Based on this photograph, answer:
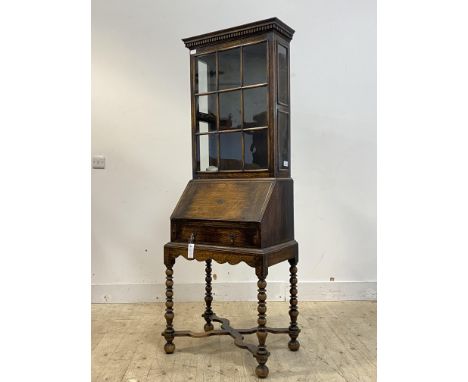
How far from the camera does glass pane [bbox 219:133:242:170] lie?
7.11 ft

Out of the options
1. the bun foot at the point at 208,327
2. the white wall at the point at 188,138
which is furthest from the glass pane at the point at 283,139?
the bun foot at the point at 208,327

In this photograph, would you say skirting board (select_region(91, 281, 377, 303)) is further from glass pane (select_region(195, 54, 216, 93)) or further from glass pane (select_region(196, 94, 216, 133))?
glass pane (select_region(195, 54, 216, 93))

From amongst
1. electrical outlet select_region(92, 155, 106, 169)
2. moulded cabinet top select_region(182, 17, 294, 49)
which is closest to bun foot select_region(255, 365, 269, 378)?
moulded cabinet top select_region(182, 17, 294, 49)

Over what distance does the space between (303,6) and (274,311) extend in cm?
228

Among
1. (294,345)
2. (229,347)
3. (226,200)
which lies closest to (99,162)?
(226,200)

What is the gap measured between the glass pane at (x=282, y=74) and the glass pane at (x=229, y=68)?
0.72ft

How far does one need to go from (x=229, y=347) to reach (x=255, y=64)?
153cm

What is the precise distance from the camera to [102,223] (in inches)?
124

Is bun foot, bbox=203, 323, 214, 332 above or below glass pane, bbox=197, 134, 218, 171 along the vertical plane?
below

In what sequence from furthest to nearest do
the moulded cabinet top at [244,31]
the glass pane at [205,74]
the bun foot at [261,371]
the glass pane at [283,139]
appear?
the glass pane at [205,74] < the glass pane at [283,139] < the moulded cabinet top at [244,31] < the bun foot at [261,371]

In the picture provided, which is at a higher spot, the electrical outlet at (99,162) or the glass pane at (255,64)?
the glass pane at (255,64)

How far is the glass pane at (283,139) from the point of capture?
6.98 feet

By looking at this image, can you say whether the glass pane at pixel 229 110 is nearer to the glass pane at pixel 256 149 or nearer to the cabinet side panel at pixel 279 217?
the glass pane at pixel 256 149
